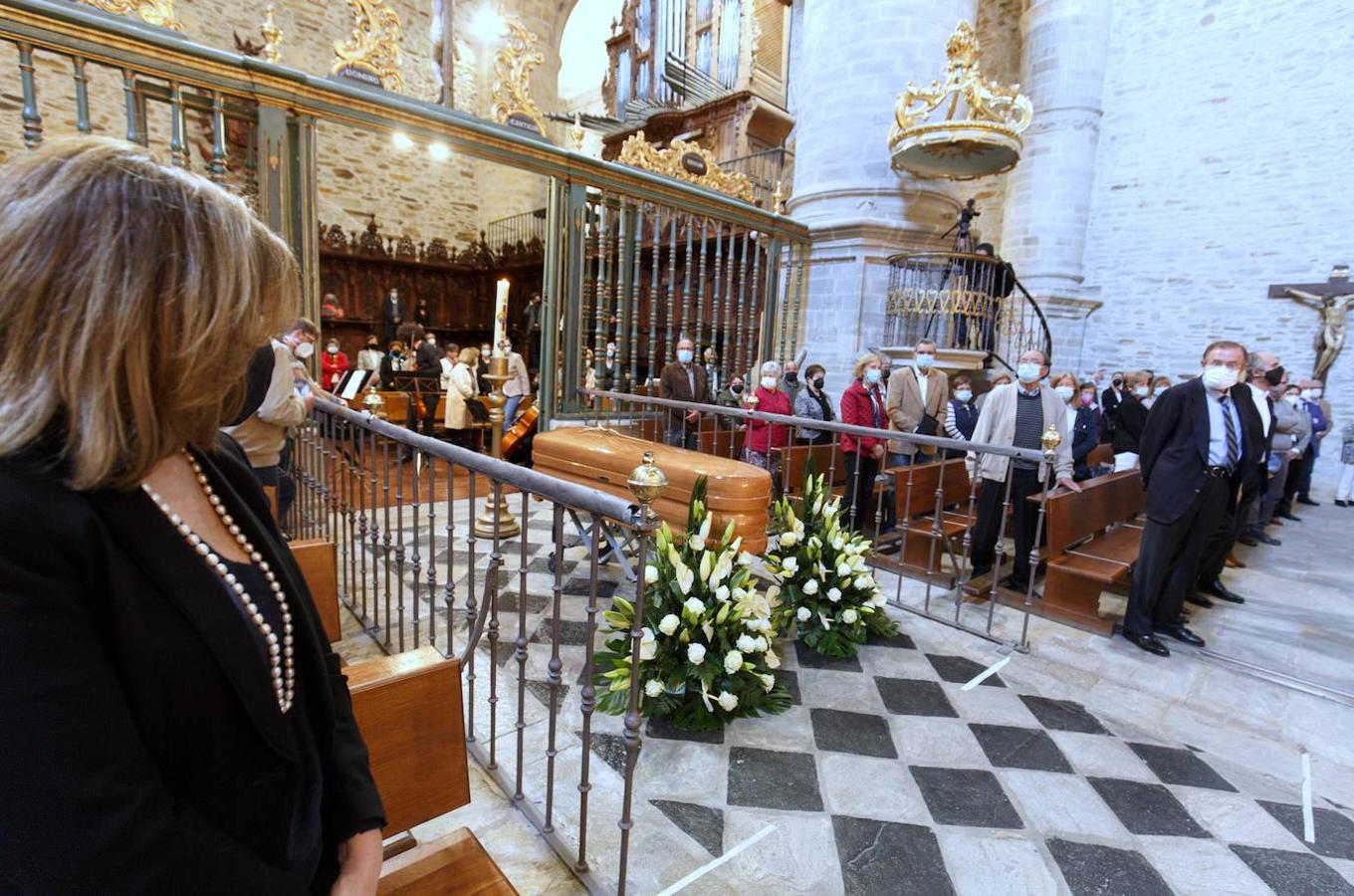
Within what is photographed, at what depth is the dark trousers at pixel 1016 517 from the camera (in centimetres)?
402

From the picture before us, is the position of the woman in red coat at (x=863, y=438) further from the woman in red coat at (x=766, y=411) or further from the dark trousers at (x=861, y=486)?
the woman in red coat at (x=766, y=411)

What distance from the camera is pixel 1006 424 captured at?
401 centimetres

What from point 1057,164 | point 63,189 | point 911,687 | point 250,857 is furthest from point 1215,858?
point 1057,164

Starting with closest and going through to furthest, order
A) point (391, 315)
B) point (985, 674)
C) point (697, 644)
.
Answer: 1. point (697, 644)
2. point (985, 674)
3. point (391, 315)

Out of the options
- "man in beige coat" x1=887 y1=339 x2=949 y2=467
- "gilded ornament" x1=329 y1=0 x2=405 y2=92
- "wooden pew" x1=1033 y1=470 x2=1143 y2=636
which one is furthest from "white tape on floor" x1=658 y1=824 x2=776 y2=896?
"gilded ornament" x1=329 y1=0 x2=405 y2=92

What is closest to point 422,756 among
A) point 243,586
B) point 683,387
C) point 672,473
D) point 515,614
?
point 243,586

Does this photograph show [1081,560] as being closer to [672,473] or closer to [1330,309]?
[672,473]

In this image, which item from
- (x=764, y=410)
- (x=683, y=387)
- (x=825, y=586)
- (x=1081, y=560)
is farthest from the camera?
(x=683, y=387)

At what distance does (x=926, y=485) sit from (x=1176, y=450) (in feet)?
4.64

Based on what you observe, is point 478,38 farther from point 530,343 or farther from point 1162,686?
point 1162,686

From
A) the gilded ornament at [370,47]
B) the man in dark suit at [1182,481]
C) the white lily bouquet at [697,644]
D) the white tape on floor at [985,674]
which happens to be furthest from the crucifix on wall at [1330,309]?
the gilded ornament at [370,47]

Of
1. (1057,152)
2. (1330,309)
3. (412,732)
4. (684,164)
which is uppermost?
(1057,152)

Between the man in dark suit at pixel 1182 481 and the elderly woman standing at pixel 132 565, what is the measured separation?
3.90 m

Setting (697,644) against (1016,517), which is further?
(1016,517)
